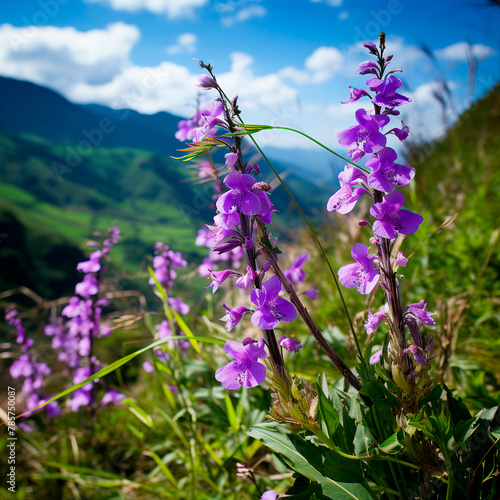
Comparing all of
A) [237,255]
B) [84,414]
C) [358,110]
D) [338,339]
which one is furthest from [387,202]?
[84,414]

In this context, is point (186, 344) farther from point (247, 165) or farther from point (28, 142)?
point (28, 142)

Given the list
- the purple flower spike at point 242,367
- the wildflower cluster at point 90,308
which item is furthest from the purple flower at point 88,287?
the purple flower spike at point 242,367

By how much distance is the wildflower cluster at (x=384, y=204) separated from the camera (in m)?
0.94

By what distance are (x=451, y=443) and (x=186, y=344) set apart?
1749 mm

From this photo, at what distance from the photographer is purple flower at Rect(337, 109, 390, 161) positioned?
36.8 inches

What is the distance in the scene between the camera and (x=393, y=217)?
0.98 metres

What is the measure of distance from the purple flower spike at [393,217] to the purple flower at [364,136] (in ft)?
0.43

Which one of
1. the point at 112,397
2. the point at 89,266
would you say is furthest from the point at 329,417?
the point at 112,397

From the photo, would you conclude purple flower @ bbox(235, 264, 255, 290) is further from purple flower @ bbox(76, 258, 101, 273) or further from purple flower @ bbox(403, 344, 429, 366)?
purple flower @ bbox(76, 258, 101, 273)

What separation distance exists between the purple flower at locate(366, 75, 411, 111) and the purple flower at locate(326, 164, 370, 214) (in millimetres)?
179

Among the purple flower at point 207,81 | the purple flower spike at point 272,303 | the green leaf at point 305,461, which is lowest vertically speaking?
the green leaf at point 305,461

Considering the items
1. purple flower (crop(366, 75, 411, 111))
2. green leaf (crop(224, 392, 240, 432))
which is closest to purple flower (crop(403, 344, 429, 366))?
purple flower (crop(366, 75, 411, 111))

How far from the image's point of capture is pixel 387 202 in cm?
97

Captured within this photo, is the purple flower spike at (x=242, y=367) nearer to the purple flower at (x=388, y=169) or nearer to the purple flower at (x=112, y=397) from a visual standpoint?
the purple flower at (x=388, y=169)
